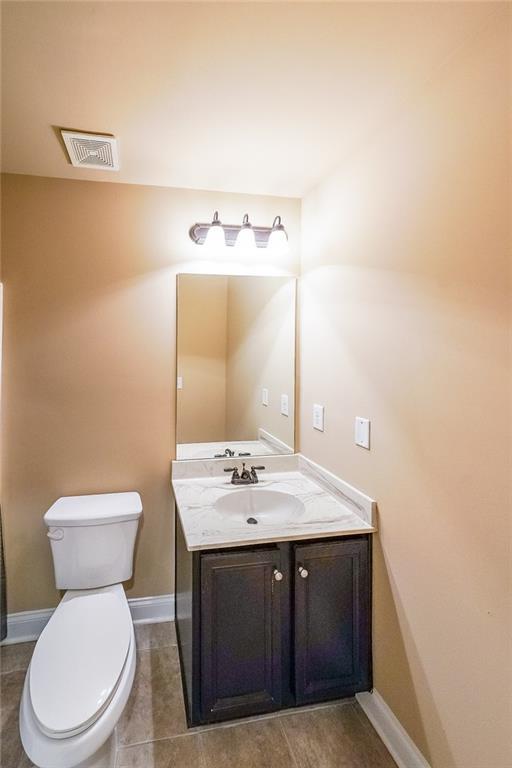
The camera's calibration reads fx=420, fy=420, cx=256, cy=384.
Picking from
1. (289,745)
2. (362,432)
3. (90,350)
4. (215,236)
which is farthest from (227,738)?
(215,236)

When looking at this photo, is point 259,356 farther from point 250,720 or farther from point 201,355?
point 250,720

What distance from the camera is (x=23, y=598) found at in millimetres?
2168

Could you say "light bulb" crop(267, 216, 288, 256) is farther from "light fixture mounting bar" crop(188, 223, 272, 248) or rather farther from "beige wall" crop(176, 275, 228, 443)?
"beige wall" crop(176, 275, 228, 443)

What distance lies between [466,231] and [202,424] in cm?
159

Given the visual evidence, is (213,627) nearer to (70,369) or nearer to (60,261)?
(70,369)

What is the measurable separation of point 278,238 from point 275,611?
176cm

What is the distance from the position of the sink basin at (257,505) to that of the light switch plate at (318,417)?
15.0 inches

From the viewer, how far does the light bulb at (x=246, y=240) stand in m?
2.20

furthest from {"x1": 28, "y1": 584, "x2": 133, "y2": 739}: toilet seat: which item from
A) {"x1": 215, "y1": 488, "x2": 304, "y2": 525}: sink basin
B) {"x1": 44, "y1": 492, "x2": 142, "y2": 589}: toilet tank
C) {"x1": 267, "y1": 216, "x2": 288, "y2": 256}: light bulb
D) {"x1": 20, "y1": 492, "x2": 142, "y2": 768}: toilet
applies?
{"x1": 267, "y1": 216, "x2": 288, "y2": 256}: light bulb

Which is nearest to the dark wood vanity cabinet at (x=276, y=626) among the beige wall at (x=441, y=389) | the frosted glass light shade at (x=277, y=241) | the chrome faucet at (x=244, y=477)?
the beige wall at (x=441, y=389)

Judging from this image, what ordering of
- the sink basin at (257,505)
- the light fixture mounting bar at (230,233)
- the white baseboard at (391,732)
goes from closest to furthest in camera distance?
the white baseboard at (391,732), the sink basin at (257,505), the light fixture mounting bar at (230,233)

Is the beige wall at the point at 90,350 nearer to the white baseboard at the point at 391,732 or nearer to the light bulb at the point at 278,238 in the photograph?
the light bulb at the point at 278,238

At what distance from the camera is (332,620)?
1682 millimetres

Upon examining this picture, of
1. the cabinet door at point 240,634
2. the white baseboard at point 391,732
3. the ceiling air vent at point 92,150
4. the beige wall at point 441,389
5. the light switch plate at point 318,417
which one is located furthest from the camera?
the light switch plate at point 318,417
